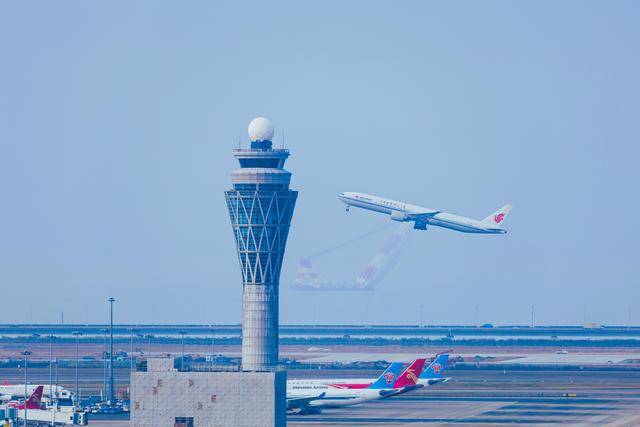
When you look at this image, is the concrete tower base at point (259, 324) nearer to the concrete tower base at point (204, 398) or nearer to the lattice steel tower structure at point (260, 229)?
the lattice steel tower structure at point (260, 229)

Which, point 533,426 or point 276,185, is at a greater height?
point 276,185

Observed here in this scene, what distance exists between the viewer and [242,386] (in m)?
149

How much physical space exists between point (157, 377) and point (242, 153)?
38525 mm

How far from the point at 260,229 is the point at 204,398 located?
33.2 m

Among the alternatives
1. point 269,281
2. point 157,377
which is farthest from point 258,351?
point 157,377

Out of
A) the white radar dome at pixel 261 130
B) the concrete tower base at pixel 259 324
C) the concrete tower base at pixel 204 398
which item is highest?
the white radar dome at pixel 261 130

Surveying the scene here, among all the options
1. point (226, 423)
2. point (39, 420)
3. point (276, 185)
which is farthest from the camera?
point (39, 420)

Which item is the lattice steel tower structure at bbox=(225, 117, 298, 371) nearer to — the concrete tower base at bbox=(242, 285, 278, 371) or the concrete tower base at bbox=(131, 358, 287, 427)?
the concrete tower base at bbox=(242, 285, 278, 371)

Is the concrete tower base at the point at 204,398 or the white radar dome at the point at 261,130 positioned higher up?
the white radar dome at the point at 261,130

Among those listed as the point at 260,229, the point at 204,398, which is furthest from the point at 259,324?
the point at 204,398

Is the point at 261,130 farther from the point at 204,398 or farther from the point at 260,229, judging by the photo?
the point at 204,398

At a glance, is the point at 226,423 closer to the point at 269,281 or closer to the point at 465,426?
the point at 269,281

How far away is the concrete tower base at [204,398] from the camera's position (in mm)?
148750

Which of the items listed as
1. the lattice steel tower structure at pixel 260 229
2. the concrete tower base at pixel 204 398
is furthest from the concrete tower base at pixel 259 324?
the concrete tower base at pixel 204 398
